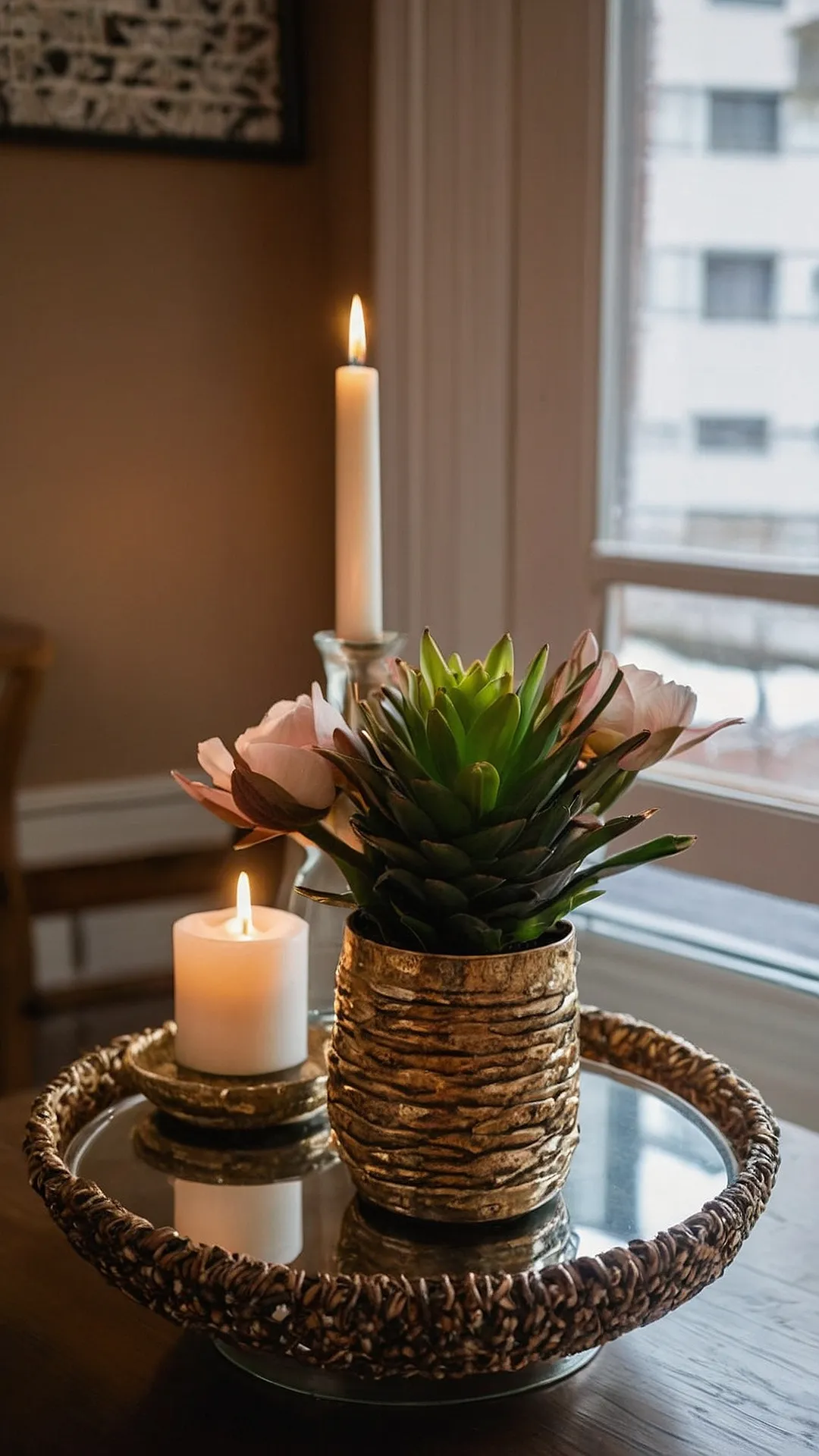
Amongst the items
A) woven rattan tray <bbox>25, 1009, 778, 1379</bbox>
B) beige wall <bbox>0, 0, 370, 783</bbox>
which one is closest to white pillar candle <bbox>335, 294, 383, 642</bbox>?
woven rattan tray <bbox>25, 1009, 778, 1379</bbox>

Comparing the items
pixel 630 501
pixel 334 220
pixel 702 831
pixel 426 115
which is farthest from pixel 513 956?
pixel 334 220

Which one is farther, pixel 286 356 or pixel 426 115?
pixel 286 356

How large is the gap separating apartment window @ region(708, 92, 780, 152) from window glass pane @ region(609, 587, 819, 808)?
0.44 metres

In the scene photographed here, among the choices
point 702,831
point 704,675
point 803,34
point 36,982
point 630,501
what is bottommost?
point 36,982

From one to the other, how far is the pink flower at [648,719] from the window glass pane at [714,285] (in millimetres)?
787

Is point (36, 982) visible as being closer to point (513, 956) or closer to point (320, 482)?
point (320, 482)

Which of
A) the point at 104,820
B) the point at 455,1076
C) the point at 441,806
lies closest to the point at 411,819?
the point at 441,806

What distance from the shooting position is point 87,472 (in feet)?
6.05

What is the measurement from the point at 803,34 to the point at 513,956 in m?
1.09

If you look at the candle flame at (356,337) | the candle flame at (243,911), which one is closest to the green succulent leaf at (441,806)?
the candle flame at (243,911)

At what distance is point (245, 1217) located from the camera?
0.74 metres

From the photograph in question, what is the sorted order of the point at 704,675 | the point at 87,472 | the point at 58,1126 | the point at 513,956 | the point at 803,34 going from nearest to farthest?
1. the point at 513,956
2. the point at 58,1126
3. the point at 803,34
4. the point at 704,675
5. the point at 87,472

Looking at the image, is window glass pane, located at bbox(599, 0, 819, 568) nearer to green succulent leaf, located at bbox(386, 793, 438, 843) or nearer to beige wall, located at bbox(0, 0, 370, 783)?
beige wall, located at bbox(0, 0, 370, 783)

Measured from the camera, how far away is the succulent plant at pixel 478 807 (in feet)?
2.13
